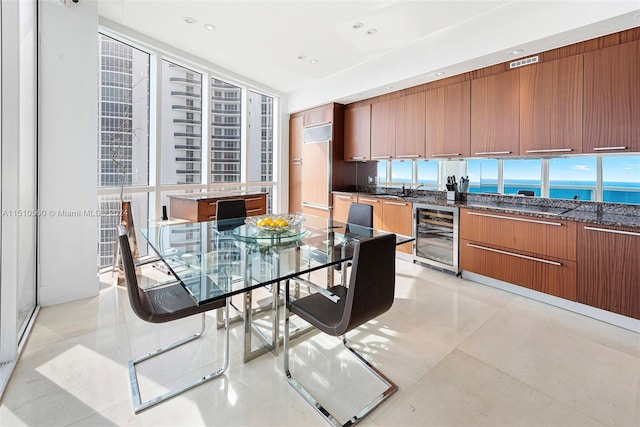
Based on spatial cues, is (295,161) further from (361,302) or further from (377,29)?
(361,302)

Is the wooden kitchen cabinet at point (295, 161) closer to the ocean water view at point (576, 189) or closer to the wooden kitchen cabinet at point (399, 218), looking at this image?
the wooden kitchen cabinet at point (399, 218)

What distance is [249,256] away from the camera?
6.65ft

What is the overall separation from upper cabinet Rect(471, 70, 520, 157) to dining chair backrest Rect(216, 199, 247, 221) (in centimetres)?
277

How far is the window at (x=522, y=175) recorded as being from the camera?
3.50 metres

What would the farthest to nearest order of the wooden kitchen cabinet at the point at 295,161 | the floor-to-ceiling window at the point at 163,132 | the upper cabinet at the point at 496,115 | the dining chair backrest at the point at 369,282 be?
the wooden kitchen cabinet at the point at 295,161 < the floor-to-ceiling window at the point at 163,132 < the upper cabinet at the point at 496,115 < the dining chair backrest at the point at 369,282

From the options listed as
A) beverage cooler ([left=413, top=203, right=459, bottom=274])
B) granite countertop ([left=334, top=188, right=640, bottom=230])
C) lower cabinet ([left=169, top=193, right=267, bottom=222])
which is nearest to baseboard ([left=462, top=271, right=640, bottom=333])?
beverage cooler ([left=413, top=203, right=459, bottom=274])

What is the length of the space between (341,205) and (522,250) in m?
2.66

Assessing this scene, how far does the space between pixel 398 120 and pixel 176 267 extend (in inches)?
147

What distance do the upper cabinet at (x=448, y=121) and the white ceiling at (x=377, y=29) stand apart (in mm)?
234

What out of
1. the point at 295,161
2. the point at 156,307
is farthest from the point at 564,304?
the point at 295,161

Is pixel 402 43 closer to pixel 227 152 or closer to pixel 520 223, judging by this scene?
pixel 520 223

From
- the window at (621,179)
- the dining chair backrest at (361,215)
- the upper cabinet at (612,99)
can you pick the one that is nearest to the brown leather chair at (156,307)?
the dining chair backrest at (361,215)

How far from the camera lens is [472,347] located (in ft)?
7.30

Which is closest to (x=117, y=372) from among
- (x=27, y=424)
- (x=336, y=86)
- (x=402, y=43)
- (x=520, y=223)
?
(x=27, y=424)
